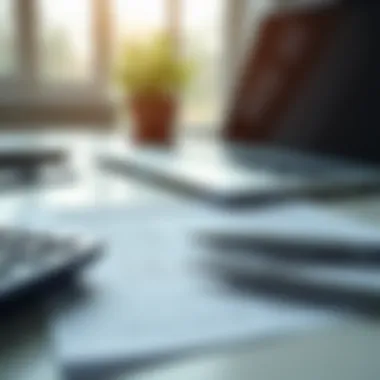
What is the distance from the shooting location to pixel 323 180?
73 centimetres

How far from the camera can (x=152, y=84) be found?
A: 119 cm

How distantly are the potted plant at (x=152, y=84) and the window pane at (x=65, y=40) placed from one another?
434mm

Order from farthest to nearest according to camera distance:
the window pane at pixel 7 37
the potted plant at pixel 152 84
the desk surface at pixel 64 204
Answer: the window pane at pixel 7 37
the potted plant at pixel 152 84
the desk surface at pixel 64 204

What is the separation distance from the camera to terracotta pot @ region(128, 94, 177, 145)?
3.92 ft

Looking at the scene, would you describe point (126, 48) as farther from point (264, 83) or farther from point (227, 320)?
point (227, 320)

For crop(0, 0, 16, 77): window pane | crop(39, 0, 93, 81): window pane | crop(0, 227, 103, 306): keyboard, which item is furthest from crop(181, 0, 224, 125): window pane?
crop(0, 227, 103, 306): keyboard

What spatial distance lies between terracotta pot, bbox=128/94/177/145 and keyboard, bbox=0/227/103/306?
2.57 ft

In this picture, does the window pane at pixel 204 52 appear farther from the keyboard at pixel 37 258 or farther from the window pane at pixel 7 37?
the keyboard at pixel 37 258

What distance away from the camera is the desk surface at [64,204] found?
27 centimetres

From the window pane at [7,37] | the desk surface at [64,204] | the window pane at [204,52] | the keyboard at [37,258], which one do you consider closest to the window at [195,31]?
the window pane at [204,52]

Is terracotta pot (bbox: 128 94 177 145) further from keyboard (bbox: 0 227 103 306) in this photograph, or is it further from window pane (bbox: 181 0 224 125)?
keyboard (bbox: 0 227 103 306)

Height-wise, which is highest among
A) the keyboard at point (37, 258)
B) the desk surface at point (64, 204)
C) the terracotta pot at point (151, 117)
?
the keyboard at point (37, 258)

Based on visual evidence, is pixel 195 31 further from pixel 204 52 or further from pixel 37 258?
pixel 37 258

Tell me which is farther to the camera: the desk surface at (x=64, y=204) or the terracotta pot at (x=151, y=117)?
the terracotta pot at (x=151, y=117)
